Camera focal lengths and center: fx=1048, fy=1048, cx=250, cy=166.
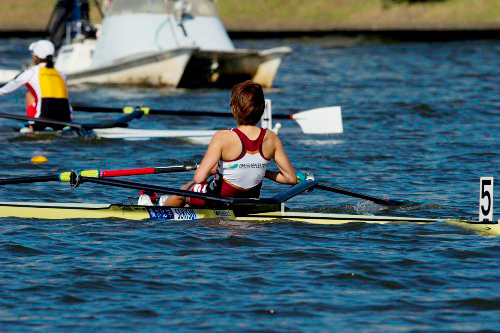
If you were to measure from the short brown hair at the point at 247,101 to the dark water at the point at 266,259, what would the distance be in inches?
42.0

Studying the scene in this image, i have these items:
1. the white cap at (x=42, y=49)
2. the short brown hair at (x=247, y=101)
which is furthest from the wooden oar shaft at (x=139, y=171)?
the white cap at (x=42, y=49)

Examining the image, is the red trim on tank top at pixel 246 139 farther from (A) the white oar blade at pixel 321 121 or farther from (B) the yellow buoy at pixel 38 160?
(A) the white oar blade at pixel 321 121

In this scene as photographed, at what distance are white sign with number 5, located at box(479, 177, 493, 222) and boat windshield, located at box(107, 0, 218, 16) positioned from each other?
15949 millimetres

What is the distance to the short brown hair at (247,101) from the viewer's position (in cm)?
879

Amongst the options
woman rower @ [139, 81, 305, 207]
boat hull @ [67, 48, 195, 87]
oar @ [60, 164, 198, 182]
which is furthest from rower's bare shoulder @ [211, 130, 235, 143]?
boat hull @ [67, 48, 195, 87]

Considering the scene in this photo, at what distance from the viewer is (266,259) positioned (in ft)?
27.9

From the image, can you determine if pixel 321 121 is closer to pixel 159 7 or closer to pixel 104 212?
pixel 104 212

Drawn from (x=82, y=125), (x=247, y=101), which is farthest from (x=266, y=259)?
(x=82, y=125)

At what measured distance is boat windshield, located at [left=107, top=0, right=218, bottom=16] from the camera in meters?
24.3

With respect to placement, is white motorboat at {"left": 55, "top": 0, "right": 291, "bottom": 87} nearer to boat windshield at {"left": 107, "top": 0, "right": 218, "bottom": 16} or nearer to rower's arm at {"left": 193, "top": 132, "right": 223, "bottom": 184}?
boat windshield at {"left": 107, "top": 0, "right": 218, "bottom": 16}

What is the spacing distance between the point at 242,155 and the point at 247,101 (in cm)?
54

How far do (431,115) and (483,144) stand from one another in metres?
4.05

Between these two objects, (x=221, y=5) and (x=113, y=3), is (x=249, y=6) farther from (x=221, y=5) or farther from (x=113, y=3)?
(x=113, y=3)

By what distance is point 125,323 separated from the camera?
272 inches
